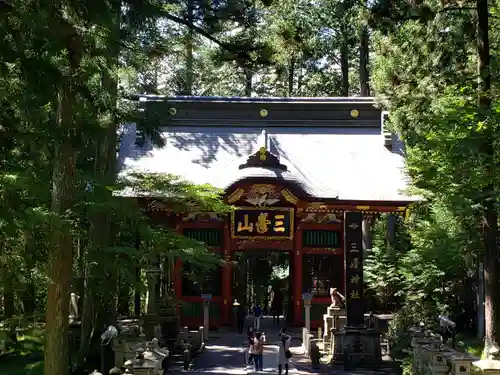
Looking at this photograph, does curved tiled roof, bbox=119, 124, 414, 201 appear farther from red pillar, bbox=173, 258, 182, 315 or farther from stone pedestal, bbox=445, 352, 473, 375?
stone pedestal, bbox=445, 352, 473, 375

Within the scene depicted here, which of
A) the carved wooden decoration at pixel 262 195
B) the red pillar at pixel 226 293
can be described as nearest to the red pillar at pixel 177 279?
the red pillar at pixel 226 293

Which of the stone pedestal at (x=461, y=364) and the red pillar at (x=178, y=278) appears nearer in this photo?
the stone pedestal at (x=461, y=364)

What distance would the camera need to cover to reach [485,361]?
11.0 m

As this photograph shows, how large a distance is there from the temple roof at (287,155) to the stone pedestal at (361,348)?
389 cm

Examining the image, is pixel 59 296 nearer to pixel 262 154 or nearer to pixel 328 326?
pixel 262 154

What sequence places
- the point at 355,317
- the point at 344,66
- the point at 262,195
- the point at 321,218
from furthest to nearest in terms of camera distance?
the point at 344,66 → the point at 321,218 → the point at 262,195 → the point at 355,317

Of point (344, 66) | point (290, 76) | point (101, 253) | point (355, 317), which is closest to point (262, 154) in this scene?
point (355, 317)

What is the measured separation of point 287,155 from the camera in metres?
21.8

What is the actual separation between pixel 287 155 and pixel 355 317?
6.94m

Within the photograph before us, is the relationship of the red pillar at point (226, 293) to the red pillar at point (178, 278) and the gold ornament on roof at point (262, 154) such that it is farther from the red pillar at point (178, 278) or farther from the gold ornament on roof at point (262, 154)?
the gold ornament on roof at point (262, 154)

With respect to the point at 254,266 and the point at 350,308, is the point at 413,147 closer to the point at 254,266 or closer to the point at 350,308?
the point at 350,308

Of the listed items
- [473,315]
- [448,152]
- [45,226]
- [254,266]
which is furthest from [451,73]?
[254,266]

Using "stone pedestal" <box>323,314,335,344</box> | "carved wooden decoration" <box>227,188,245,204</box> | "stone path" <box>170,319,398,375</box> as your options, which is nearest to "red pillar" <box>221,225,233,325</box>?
"stone path" <box>170,319,398,375</box>

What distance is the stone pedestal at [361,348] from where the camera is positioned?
15.7m
